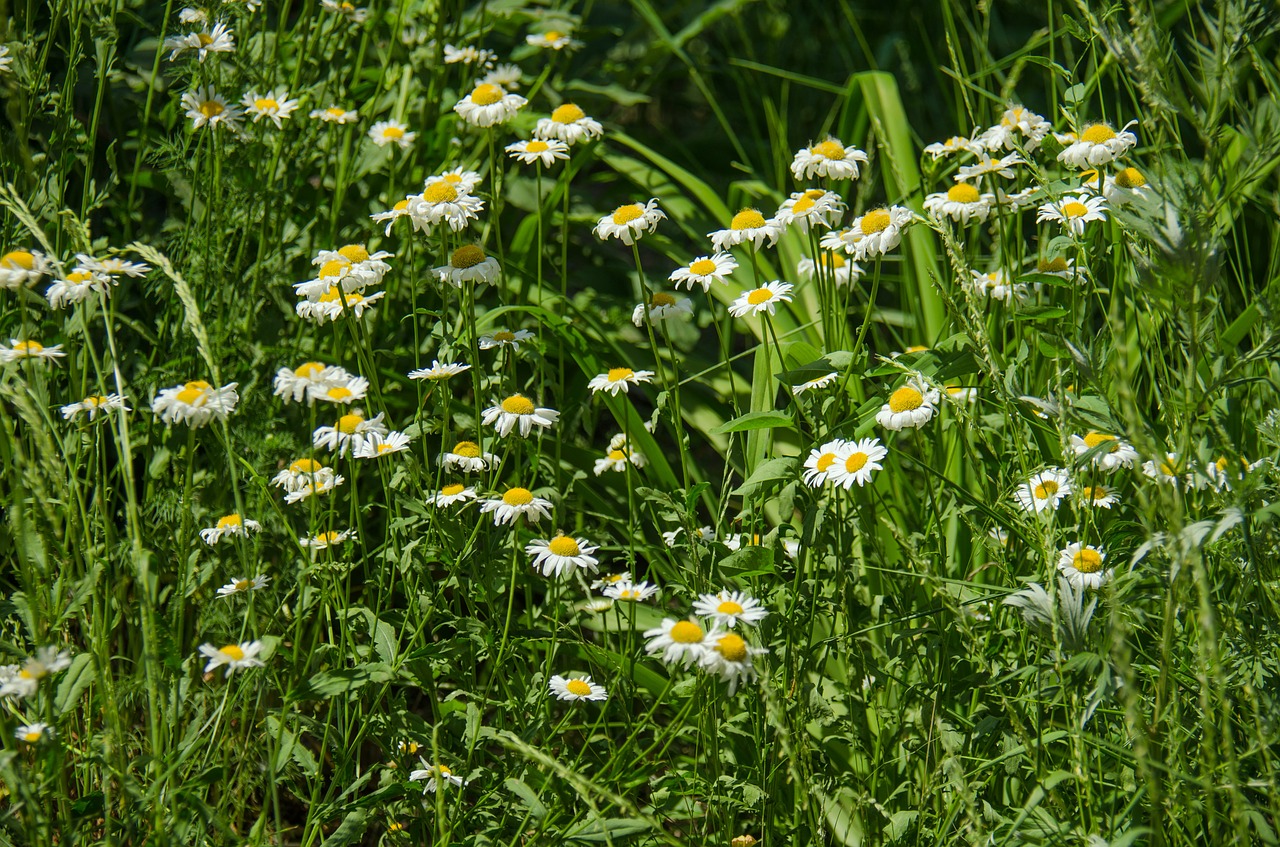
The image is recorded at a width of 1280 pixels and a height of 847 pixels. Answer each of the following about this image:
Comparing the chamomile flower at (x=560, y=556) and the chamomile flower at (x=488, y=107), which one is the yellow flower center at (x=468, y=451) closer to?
the chamomile flower at (x=560, y=556)

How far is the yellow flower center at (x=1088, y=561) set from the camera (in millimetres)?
1179

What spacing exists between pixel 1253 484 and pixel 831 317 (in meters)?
0.69

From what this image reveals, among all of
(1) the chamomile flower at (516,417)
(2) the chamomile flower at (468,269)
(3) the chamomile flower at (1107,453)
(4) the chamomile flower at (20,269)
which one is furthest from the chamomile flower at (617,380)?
(4) the chamomile flower at (20,269)

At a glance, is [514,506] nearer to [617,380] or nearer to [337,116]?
[617,380]

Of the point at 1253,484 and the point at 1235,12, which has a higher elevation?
the point at 1235,12

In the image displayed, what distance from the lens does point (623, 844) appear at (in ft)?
4.01

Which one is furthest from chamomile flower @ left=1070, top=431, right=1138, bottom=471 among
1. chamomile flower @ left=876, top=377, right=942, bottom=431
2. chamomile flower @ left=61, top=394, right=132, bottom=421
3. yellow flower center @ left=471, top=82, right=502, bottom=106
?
chamomile flower @ left=61, top=394, right=132, bottom=421

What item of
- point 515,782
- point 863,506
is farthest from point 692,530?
point 863,506

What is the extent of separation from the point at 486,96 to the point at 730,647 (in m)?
0.89

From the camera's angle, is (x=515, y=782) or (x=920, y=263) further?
(x=920, y=263)

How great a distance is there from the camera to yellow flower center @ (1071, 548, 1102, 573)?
1.18 m

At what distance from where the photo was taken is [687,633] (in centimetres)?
101

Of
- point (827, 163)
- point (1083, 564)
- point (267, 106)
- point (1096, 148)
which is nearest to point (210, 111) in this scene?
point (267, 106)

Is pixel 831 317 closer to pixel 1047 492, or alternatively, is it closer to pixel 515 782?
pixel 1047 492
